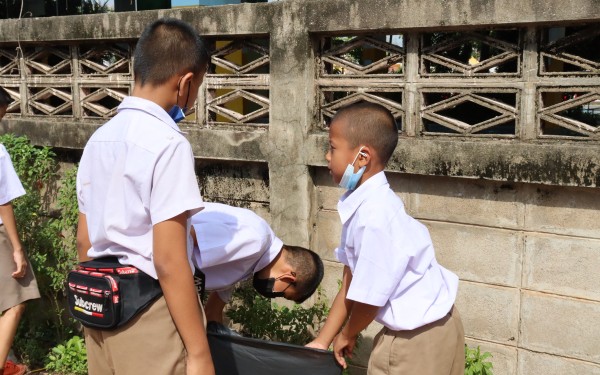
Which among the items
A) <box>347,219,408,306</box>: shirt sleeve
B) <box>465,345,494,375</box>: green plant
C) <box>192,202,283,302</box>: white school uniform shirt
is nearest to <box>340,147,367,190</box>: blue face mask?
<box>347,219,408,306</box>: shirt sleeve

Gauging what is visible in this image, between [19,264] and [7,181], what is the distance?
1.80 feet

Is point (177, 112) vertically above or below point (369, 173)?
above

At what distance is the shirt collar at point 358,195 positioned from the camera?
269 cm

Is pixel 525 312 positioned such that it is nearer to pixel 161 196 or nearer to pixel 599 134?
pixel 599 134

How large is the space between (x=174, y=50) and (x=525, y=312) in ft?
8.03

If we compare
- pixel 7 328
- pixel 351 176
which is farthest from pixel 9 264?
pixel 351 176

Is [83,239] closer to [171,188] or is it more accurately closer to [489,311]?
[171,188]

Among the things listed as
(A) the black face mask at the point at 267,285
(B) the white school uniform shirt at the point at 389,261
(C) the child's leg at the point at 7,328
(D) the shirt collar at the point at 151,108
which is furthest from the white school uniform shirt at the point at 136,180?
(C) the child's leg at the point at 7,328

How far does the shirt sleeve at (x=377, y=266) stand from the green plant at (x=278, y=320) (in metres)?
1.53

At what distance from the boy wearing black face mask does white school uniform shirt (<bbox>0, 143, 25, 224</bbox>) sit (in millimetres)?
1630

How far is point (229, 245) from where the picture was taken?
3010 mm

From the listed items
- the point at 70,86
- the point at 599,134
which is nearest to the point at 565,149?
the point at 599,134

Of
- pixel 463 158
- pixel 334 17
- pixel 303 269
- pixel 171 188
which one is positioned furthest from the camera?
pixel 334 17

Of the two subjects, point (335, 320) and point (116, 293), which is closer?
point (116, 293)
